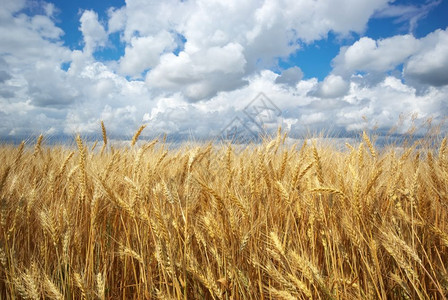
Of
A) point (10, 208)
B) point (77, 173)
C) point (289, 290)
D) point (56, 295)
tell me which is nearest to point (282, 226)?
point (289, 290)

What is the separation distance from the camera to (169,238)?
141cm

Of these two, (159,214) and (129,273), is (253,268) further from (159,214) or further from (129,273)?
(129,273)

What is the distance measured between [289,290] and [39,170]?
309 centimetres

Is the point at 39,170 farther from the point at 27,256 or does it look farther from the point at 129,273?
the point at 129,273

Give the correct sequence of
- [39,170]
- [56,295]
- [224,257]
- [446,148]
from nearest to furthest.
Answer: [56,295] → [224,257] → [446,148] → [39,170]

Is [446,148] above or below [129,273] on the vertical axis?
above

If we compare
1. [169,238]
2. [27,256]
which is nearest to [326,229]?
[169,238]

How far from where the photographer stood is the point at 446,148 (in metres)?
2.59

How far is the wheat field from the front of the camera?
144cm

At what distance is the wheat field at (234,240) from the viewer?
1438 mm

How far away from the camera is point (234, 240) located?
5.32ft

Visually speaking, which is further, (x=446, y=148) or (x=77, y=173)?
(x=446, y=148)

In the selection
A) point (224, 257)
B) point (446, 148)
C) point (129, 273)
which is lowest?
point (129, 273)

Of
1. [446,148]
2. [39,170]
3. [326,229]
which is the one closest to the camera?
[326,229]
